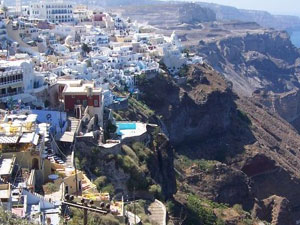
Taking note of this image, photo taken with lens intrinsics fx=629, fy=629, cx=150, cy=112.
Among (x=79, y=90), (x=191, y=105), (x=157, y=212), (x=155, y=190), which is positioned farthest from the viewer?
(x=191, y=105)

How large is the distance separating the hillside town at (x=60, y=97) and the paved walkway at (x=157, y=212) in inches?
80.9

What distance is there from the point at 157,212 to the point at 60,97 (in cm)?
1213

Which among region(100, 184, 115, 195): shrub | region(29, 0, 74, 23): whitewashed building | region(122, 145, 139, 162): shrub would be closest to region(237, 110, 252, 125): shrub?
region(29, 0, 74, 23): whitewashed building

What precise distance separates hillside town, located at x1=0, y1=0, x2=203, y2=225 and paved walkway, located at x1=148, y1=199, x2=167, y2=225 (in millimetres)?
2054

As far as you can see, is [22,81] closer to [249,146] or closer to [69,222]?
[69,222]

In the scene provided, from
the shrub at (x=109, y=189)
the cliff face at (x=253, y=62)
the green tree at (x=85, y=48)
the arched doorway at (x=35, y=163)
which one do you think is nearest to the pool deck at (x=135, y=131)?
the shrub at (x=109, y=189)

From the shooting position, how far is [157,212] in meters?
33.3

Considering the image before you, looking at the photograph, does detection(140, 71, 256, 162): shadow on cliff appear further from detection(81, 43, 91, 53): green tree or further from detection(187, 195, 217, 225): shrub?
detection(187, 195, 217, 225): shrub

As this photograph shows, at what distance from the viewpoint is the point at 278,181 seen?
65250 mm

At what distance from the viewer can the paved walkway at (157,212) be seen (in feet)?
105

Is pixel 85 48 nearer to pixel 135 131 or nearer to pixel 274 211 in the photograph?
pixel 274 211

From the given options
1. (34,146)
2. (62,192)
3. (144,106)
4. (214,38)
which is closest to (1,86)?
(34,146)

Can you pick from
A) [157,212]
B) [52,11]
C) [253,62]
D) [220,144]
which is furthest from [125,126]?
[253,62]

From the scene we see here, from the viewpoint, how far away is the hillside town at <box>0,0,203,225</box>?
1001 inches
